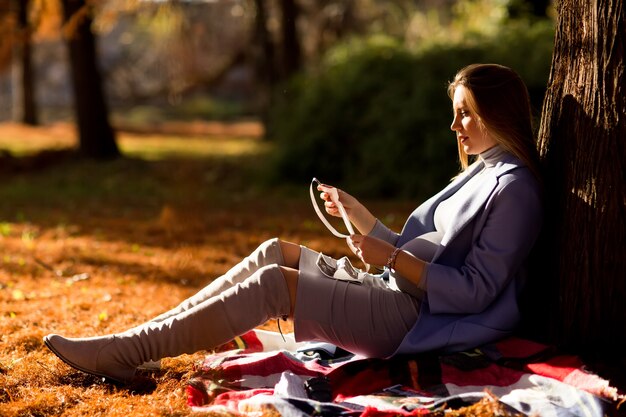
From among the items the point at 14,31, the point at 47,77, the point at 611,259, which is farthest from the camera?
the point at 47,77

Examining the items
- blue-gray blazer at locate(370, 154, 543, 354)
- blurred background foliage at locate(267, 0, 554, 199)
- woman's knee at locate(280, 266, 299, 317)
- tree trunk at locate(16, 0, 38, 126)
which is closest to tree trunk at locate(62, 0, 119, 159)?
blurred background foliage at locate(267, 0, 554, 199)

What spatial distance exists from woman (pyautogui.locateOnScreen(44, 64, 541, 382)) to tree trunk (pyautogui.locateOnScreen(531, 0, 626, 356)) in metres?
0.25

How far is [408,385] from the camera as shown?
129 inches

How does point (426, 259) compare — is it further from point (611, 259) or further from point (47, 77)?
point (47, 77)

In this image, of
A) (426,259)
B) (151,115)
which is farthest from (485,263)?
(151,115)

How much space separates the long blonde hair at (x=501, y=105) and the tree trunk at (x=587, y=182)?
0.82 ft

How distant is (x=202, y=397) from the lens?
10.8ft

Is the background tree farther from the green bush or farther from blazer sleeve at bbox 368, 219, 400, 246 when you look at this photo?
blazer sleeve at bbox 368, 219, 400, 246

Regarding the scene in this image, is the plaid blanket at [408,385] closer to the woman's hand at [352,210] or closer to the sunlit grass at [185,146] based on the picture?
the woman's hand at [352,210]

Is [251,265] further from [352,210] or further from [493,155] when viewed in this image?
[493,155]

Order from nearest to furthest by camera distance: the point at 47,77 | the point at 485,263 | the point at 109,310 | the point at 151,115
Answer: the point at 485,263 < the point at 109,310 < the point at 151,115 < the point at 47,77

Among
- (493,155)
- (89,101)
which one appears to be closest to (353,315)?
(493,155)

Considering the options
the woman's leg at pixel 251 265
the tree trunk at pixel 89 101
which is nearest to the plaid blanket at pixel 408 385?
the woman's leg at pixel 251 265

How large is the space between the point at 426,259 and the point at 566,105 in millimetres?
961
